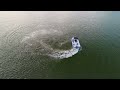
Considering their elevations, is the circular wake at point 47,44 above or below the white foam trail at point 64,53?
above

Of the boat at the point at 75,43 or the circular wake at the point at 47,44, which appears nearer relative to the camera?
the circular wake at the point at 47,44

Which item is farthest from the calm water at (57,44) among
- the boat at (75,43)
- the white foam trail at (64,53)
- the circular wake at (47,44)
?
the boat at (75,43)

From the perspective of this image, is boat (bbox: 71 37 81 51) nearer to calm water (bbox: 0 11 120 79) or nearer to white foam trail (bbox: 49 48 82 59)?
white foam trail (bbox: 49 48 82 59)

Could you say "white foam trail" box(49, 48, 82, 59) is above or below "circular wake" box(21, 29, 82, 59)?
below

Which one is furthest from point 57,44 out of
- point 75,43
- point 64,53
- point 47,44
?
point 75,43

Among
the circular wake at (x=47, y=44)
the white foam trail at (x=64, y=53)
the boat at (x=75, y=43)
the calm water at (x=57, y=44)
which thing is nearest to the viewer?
the calm water at (x=57, y=44)

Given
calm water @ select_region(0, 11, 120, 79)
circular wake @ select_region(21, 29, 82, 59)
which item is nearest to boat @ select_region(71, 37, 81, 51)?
circular wake @ select_region(21, 29, 82, 59)

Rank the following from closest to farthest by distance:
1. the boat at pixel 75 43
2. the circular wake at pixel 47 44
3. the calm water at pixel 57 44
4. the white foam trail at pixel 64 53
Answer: the calm water at pixel 57 44, the white foam trail at pixel 64 53, the circular wake at pixel 47 44, the boat at pixel 75 43

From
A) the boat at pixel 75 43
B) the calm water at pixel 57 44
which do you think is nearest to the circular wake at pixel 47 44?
the calm water at pixel 57 44

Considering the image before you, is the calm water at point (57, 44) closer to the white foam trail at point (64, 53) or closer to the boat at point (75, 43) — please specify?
the white foam trail at point (64, 53)
